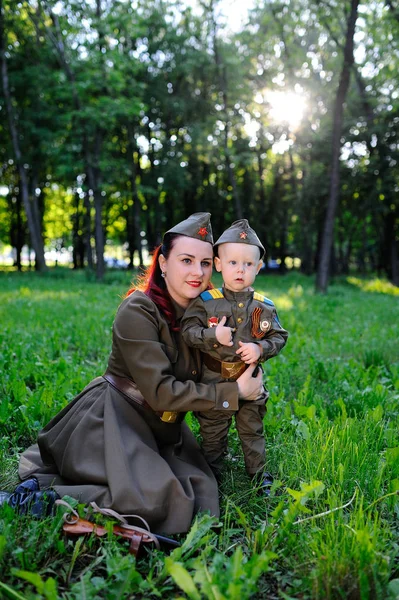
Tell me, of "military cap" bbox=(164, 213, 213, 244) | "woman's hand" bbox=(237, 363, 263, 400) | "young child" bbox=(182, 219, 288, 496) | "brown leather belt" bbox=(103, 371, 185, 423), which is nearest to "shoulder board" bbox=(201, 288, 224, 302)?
"young child" bbox=(182, 219, 288, 496)

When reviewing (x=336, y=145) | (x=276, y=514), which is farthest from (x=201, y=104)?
(x=276, y=514)

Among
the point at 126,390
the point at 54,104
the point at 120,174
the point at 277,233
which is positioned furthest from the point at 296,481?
the point at 277,233

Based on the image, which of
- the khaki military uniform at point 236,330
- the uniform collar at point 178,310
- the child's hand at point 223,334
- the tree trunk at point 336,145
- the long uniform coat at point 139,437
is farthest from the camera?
the tree trunk at point 336,145

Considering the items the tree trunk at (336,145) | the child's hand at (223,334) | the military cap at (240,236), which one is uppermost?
the tree trunk at (336,145)

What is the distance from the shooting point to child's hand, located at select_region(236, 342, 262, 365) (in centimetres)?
290

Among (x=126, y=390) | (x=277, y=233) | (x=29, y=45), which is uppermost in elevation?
(x=29, y=45)

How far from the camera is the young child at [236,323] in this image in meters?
2.92

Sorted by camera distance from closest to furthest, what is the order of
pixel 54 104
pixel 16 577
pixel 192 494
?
pixel 16 577 < pixel 192 494 < pixel 54 104

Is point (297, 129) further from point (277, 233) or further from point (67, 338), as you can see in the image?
point (67, 338)

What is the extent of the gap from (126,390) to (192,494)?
695mm

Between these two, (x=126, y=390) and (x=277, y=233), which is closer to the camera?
(x=126, y=390)

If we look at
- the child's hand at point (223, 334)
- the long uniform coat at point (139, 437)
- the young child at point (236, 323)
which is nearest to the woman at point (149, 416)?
the long uniform coat at point (139, 437)

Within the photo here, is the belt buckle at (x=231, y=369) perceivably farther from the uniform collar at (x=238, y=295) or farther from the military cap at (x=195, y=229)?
the military cap at (x=195, y=229)

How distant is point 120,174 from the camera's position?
23750mm
